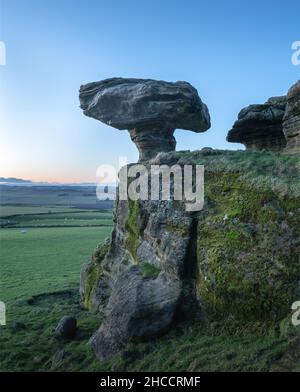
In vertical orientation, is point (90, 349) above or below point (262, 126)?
below

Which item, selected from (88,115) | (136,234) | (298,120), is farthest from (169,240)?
(88,115)

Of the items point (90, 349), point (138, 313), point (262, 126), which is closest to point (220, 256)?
point (138, 313)

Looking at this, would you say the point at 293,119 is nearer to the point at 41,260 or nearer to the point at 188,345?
the point at 188,345

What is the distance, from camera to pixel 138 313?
15.1m

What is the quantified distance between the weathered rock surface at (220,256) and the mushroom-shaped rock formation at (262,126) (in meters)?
9.14

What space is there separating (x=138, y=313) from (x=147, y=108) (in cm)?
1713

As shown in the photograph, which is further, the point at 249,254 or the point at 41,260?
the point at 41,260

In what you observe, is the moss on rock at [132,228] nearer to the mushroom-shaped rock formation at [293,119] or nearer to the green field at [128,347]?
the green field at [128,347]

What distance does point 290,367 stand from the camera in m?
11.1

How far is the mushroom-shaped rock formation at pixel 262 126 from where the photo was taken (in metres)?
26.6

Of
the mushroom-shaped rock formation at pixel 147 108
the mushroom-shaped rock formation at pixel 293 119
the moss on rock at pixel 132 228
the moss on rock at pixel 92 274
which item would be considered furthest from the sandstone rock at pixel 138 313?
the mushroom-shaped rock formation at pixel 147 108

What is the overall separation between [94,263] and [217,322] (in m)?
13.0

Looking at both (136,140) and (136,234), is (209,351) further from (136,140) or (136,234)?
(136,140)

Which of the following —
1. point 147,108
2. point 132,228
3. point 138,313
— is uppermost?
point 147,108
